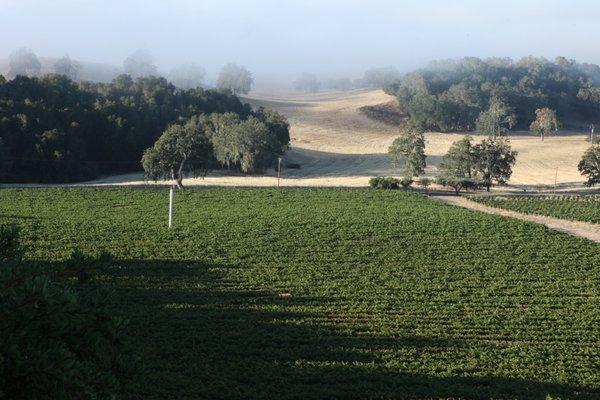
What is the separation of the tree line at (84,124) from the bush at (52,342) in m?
58.3

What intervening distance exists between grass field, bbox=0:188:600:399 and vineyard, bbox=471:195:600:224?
6.42 m

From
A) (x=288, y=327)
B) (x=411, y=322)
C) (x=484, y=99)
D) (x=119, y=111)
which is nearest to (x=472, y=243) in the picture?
(x=411, y=322)

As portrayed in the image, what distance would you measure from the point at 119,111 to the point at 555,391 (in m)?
70.2

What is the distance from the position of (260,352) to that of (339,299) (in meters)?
6.58

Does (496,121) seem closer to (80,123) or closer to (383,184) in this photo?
(383,184)

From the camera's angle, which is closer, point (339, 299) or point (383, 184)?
point (339, 299)

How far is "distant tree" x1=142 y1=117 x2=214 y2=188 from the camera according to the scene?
5975 centimetres

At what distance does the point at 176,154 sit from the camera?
60625mm

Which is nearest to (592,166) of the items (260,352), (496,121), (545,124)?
(496,121)

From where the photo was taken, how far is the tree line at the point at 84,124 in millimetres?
66125

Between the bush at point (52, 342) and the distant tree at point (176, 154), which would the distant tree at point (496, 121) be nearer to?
the distant tree at point (176, 154)

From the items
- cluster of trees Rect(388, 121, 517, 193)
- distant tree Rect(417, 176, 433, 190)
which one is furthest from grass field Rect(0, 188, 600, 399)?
cluster of trees Rect(388, 121, 517, 193)

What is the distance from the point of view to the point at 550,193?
2436 inches

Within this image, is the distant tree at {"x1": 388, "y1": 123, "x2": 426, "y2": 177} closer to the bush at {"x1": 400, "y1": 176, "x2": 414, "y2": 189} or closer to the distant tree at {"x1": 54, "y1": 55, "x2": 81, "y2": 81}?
the bush at {"x1": 400, "y1": 176, "x2": 414, "y2": 189}
